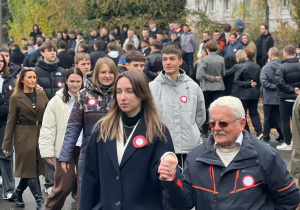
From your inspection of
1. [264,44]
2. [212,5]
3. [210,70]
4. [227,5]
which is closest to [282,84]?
[210,70]

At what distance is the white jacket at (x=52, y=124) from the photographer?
8641 millimetres

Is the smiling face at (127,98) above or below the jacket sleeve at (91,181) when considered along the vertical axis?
above

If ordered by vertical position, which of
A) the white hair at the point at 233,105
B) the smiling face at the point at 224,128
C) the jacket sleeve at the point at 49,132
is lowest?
the jacket sleeve at the point at 49,132

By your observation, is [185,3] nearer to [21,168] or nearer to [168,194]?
[21,168]

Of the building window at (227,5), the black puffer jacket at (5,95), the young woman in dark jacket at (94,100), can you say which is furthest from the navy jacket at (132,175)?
the building window at (227,5)

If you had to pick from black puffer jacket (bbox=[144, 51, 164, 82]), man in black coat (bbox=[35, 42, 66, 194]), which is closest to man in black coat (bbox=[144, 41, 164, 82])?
black puffer jacket (bbox=[144, 51, 164, 82])

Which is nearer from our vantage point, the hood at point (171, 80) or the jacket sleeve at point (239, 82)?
the hood at point (171, 80)

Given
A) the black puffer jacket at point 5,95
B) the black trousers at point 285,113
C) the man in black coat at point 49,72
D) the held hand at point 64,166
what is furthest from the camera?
the black trousers at point 285,113

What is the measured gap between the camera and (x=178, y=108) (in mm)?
7949

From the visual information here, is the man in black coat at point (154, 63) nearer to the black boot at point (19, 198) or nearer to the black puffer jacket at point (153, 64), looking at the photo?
the black puffer jacket at point (153, 64)

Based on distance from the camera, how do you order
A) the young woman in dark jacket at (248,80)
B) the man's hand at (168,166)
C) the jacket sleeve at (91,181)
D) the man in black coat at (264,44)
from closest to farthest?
the man's hand at (168,166)
the jacket sleeve at (91,181)
the young woman in dark jacket at (248,80)
the man in black coat at (264,44)

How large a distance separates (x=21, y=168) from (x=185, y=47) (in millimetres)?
13499

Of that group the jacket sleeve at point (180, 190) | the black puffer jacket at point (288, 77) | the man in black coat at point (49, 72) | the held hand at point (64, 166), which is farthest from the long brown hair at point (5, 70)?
the jacket sleeve at point (180, 190)

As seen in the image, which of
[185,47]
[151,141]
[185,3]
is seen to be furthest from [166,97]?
[185,3]
